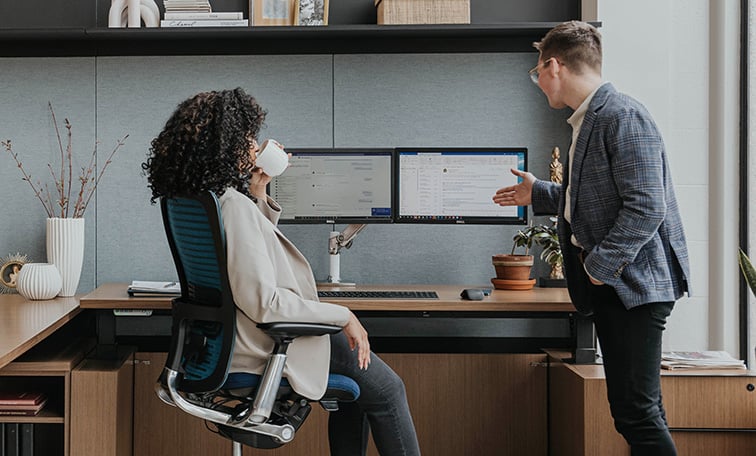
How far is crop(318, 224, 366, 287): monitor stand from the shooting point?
9.96ft

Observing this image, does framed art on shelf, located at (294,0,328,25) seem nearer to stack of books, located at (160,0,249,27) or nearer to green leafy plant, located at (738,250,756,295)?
stack of books, located at (160,0,249,27)

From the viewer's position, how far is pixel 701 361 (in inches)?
101

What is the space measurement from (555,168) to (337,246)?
2.92 ft

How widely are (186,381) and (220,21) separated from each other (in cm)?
153

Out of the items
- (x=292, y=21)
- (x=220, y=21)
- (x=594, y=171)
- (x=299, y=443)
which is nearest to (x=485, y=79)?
(x=292, y=21)

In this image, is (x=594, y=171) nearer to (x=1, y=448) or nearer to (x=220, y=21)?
(x=220, y=21)

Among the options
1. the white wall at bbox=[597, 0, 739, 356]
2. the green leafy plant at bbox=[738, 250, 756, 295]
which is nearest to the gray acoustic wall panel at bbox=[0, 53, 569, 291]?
the white wall at bbox=[597, 0, 739, 356]

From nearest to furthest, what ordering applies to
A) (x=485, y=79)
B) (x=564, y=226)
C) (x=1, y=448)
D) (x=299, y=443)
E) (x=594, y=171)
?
(x=594, y=171) < (x=564, y=226) < (x=1, y=448) < (x=299, y=443) < (x=485, y=79)

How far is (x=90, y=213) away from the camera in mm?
3271

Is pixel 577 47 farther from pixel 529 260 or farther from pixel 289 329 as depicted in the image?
pixel 289 329

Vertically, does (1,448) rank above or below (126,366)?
below

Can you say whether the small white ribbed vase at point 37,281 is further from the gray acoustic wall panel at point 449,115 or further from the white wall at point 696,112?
the white wall at point 696,112

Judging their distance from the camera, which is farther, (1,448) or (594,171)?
(1,448)

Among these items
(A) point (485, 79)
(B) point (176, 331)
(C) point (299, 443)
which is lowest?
(C) point (299, 443)
